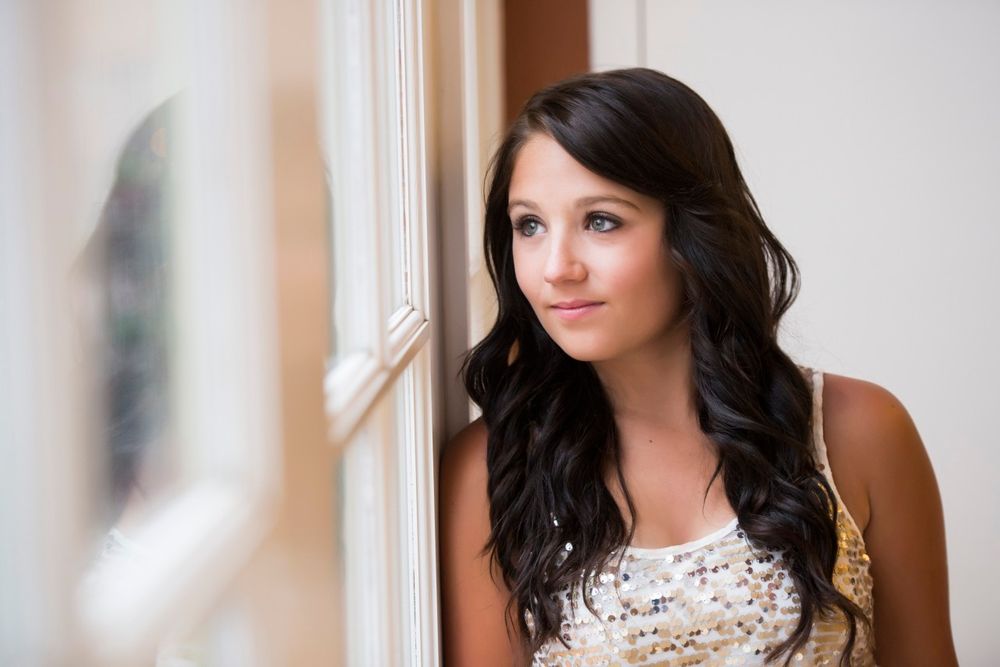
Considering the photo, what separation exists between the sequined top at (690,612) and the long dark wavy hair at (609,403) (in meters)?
0.02

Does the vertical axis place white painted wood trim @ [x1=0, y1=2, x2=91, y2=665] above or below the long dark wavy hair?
above

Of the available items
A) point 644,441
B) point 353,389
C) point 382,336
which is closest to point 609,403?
point 644,441

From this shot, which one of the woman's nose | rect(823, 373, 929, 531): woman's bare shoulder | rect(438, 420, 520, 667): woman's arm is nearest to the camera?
the woman's nose

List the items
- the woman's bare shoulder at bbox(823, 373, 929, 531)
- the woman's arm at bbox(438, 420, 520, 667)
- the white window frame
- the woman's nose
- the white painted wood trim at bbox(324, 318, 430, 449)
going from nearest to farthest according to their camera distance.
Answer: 1. the white painted wood trim at bbox(324, 318, 430, 449)
2. the white window frame
3. the woman's nose
4. the woman's arm at bbox(438, 420, 520, 667)
5. the woman's bare shoulder at bbox(823, 373, 929, 531)

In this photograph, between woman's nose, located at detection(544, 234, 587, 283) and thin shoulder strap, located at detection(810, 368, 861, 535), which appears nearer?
woman's nose, located at detection(544, 234, 587, 283)

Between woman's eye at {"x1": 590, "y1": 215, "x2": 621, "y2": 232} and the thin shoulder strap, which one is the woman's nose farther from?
the thin shoulder strap

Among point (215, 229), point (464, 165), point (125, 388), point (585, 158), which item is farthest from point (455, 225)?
point (125, 388)

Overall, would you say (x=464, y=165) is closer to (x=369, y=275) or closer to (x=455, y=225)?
(x=455, y=225)

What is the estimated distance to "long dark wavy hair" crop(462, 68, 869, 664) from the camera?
1322 mm

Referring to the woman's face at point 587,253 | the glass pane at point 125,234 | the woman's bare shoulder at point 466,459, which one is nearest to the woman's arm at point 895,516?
the woman's face at point 587,253

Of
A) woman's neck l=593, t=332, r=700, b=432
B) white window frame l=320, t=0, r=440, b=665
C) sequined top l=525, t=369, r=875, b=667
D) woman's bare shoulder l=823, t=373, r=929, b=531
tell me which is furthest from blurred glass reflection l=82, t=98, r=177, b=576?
woman's bare shoulder l=823, t=373, r=929, b=531

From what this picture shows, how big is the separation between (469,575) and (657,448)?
1.09 ft

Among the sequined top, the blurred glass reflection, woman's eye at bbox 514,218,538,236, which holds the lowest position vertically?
the sequined top

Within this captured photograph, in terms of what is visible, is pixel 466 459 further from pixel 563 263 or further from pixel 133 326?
pixel 133 326
